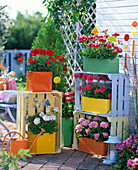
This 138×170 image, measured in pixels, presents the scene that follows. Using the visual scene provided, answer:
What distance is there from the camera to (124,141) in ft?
11.4

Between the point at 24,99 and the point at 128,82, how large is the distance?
125 cm

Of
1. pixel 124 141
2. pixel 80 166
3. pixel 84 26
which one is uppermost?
pixel 84 26

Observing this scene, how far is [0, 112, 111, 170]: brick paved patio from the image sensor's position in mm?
3354

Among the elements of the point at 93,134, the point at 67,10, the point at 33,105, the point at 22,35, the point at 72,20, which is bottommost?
the point at 93,134

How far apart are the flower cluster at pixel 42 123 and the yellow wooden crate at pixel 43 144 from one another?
9cm

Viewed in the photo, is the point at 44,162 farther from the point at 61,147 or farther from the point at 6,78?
the point at 6,78

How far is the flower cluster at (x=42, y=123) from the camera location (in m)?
3.69

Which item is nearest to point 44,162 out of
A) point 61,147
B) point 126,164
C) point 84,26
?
point 61,147

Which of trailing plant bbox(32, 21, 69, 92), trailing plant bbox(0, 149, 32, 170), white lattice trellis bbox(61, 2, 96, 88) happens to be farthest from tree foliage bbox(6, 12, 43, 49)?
trailing plant bbox(0, 149, 32, 170)

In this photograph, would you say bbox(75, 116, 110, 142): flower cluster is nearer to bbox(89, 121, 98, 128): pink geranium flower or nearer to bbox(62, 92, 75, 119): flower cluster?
bbox(89, 121, 98, 128): pink geranium flower

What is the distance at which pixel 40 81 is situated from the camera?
3.71 metres

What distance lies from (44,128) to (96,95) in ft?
2.38

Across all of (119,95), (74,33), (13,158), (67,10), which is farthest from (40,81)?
(13,158)

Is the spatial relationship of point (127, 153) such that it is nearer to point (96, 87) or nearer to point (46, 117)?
point (96, 87)
